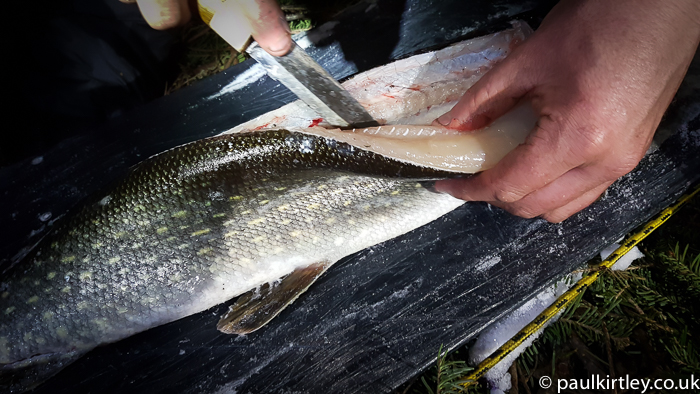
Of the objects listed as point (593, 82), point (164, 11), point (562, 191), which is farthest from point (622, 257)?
point (164, 11)

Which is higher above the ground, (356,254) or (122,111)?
(122,111)

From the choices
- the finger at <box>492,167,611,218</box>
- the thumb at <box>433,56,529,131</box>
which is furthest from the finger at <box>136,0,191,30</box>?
the finger at <box>492,167,611,218</box>

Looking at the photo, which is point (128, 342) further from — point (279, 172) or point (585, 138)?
point (585, 138)

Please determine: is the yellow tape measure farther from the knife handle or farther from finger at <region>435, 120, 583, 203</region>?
the knife handle

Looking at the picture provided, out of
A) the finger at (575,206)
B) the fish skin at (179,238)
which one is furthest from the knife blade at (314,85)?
the finger at (575,206)

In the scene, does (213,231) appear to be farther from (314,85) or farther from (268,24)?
(268,24)

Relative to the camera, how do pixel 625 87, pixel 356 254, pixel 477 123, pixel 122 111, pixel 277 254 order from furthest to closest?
pixel 122 111 → pixel 356 254 → pixel 277 254 → pixel 477 123 → pixel 625 87

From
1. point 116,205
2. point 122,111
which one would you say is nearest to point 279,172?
point 116,205
